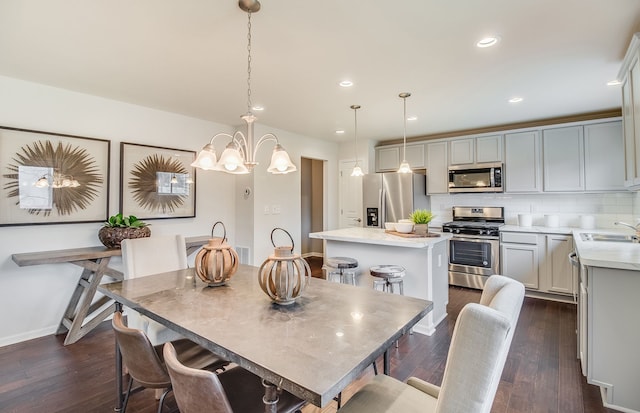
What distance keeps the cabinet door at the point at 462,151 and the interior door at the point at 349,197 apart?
5.13 ft

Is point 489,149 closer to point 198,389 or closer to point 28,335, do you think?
point 198,389

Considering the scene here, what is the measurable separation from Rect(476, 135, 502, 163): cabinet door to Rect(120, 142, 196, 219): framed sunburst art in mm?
4032

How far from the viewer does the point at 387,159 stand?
564 centimetres

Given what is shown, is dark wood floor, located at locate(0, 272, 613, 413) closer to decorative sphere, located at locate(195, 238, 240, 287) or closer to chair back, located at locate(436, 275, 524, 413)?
decorative sphere, located at locate(195, 238, 240, 287)

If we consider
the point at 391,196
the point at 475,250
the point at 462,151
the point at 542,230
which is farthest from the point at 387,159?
the point at 542,230

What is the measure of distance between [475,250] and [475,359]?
4.02 metres

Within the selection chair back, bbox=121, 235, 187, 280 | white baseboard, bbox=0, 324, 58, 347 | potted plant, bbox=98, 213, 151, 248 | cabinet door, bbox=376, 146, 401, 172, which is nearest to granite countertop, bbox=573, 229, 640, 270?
chair back, bbox=121, 235, 187, 280

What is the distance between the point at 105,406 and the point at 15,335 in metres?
1.70

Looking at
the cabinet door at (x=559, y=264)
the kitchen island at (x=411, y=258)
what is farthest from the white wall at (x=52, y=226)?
the cabinet door at (x=559, y=264)

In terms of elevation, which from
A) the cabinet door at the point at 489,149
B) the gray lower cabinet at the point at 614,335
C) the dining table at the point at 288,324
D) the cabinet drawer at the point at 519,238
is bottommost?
the gray lower cabinet at the point at 614,335

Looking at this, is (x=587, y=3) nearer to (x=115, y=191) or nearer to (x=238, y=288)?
(x=238, y=288)

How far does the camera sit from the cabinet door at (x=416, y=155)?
207 inches

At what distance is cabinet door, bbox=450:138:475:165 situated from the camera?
4785 mm

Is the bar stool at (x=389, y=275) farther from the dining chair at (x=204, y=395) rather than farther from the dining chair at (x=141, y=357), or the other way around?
the dining chair at (x=141, y=357)
